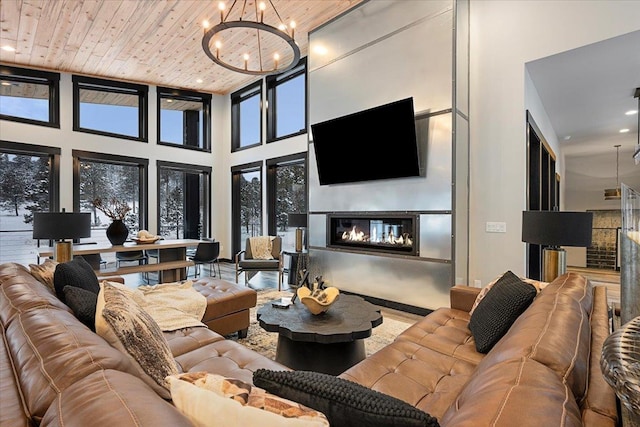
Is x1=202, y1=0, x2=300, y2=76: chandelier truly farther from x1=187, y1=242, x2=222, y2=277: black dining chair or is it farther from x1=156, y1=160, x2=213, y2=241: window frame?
x1=187, y1=242, x2=222, y2=277: black dining chair

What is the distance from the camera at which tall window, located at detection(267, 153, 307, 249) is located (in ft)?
21.8

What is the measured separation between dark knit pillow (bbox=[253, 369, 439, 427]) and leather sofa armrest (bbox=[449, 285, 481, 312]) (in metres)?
2.13

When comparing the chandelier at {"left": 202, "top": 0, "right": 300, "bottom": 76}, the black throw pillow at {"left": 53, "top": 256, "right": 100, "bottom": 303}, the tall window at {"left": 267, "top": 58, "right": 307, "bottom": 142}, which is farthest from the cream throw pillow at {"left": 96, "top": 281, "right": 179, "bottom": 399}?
the tall window at {"left": 267, "top": 58, "right": 307, "bottom": 142}

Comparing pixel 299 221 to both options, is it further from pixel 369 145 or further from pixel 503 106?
pixel 503 106

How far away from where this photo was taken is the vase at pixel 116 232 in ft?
15.6

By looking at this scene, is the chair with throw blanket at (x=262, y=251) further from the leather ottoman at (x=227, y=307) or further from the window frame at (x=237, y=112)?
the window frame at (x=237, y=112)

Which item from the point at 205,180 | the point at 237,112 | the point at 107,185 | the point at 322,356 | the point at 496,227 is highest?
the point at 237,112

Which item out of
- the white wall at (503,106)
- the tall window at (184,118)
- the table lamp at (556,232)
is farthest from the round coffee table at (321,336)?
the tall window at (184,118)

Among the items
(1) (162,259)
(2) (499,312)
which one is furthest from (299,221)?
(2) (499,312)

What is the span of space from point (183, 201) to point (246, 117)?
2.48m

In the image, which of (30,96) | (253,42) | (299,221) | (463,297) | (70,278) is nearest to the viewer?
(70,278)

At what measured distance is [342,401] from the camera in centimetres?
79

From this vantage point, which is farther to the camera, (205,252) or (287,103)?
(287,103)

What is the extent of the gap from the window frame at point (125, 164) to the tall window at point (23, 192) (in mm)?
285
